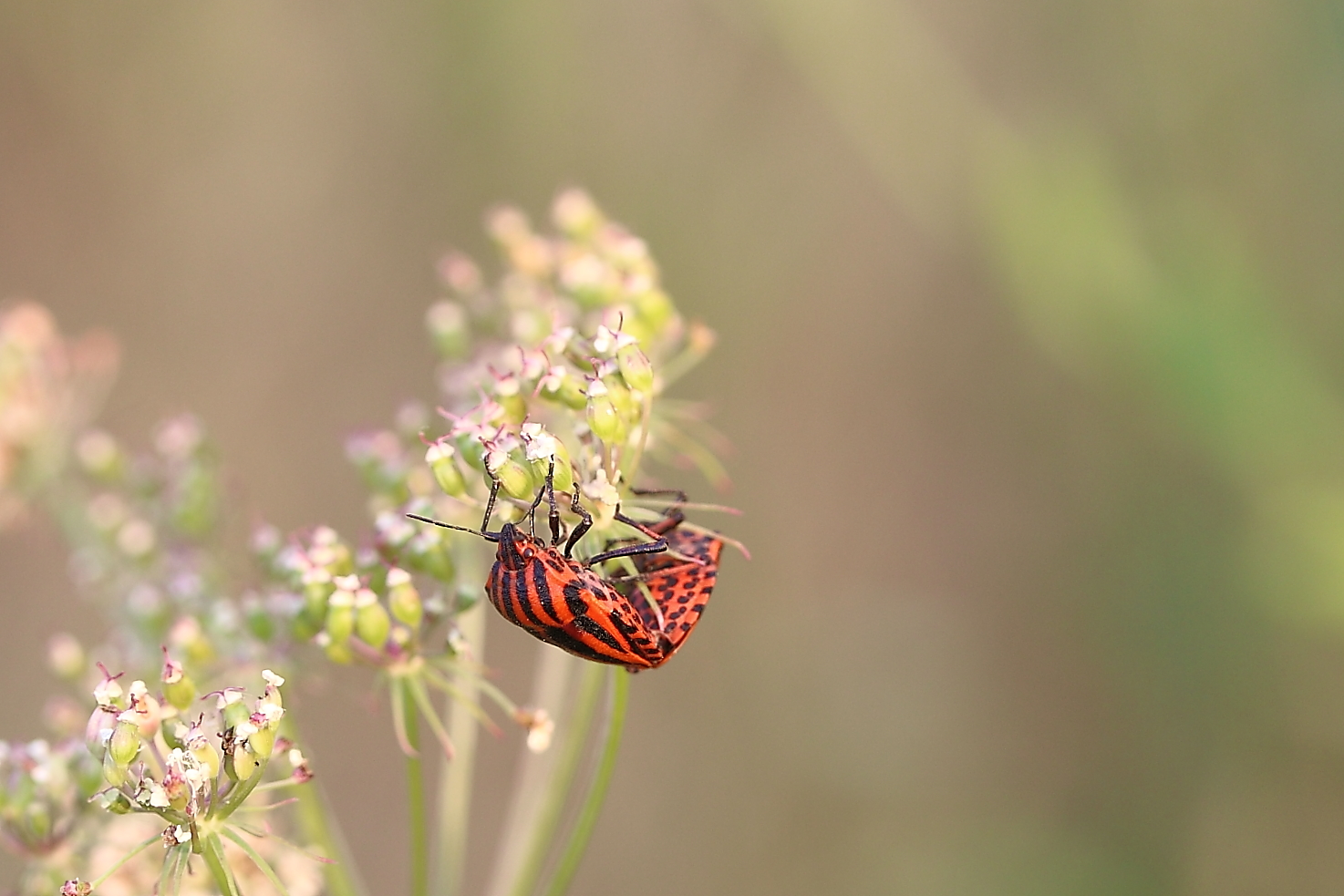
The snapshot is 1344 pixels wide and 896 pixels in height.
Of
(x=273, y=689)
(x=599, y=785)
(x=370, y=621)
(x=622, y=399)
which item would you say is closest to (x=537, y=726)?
(x=599, y=785)

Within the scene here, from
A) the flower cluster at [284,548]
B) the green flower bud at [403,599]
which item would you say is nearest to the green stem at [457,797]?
the flower cluster at [284,548]

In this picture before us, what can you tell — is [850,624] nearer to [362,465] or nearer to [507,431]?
[362,465]

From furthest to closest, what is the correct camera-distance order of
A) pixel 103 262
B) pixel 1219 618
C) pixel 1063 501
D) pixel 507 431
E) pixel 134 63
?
1. pixel 103 262
2. pixel 134 63
3. pixel 1063 501
4. pixel 1219 618
5. pixel 507 431

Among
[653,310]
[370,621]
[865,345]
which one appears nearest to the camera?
[370,621]

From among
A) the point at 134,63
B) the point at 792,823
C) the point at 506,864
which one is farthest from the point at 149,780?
the point at 134,63

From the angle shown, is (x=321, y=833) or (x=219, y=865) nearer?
(x=219, y=865)

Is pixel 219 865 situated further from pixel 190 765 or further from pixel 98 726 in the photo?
pixel 98 726
